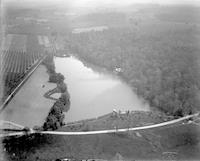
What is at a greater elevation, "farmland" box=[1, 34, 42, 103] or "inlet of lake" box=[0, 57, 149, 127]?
"farmland" box=[1, 34, 42, 103]

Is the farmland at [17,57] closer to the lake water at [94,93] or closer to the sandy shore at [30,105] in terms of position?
the sandy shore at [30,105]

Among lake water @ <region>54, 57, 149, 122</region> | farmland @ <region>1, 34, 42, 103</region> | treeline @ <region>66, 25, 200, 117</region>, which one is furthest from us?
farmland @ <region>1, 34, 42, 103</region>

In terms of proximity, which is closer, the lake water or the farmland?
the lake water

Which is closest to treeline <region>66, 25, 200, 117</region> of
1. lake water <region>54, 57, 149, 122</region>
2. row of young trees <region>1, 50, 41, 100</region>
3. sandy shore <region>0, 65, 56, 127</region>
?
lake water <region>54, 57, 149, 122</region>

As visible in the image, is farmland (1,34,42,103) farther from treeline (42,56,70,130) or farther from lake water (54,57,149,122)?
lake water (54,57,149,122)

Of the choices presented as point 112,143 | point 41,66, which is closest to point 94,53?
point 41,66

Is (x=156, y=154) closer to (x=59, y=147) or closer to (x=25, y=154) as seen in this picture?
(x=59, y=147)
